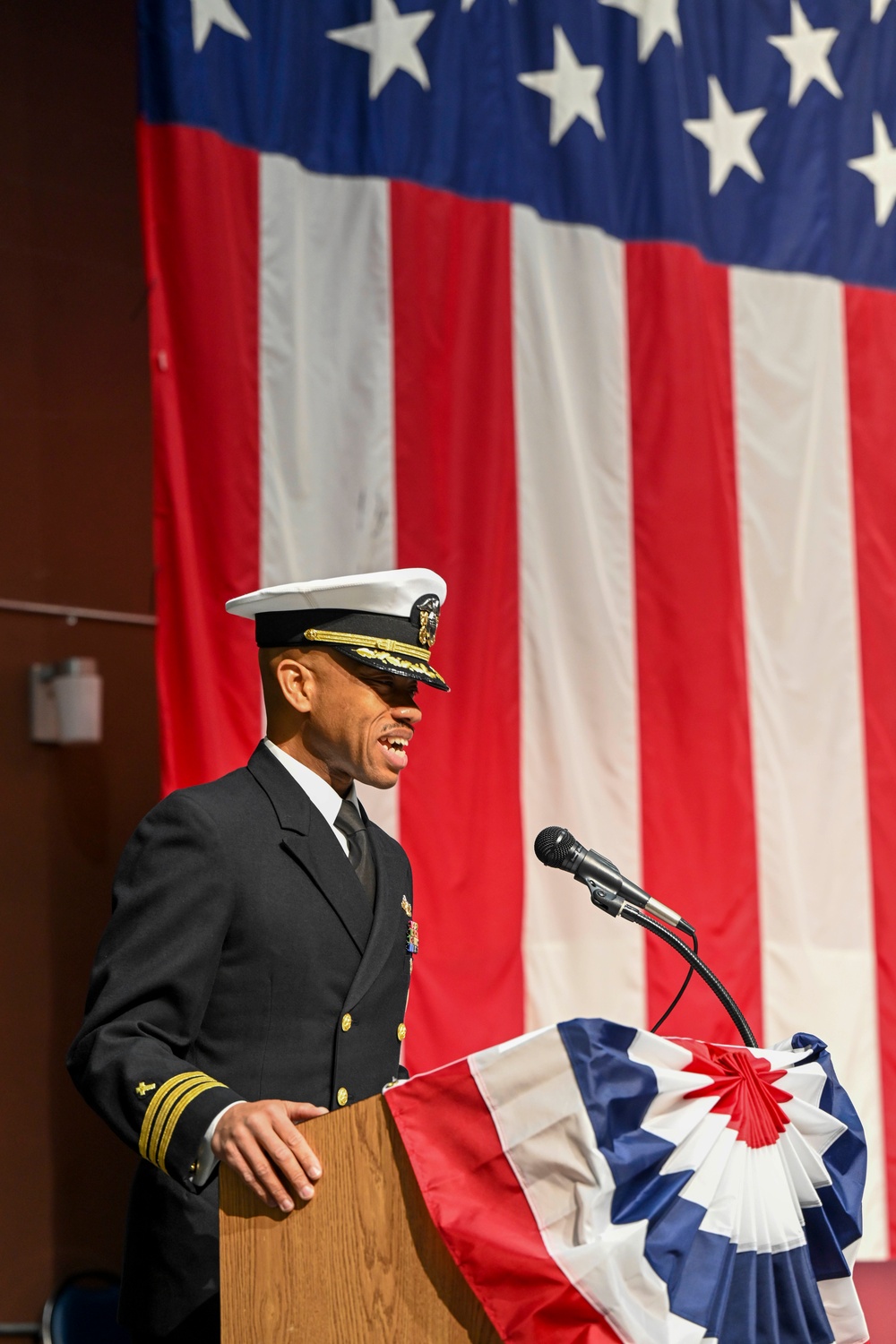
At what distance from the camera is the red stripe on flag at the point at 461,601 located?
3.19m

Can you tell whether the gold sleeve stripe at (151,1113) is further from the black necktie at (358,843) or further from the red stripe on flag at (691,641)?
the red stripe on flag at (691,641)

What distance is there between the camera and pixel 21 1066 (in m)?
3.23

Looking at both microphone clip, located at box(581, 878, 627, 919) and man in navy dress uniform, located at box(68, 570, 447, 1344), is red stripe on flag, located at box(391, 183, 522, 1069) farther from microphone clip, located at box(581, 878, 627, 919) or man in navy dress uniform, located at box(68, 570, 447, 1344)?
microphone clip, located at box(581, 878, 627, 919)

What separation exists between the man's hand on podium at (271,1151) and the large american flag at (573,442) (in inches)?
67.2

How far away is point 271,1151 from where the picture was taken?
1.22m

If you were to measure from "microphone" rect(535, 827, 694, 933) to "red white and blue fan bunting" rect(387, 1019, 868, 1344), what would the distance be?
0.85ft

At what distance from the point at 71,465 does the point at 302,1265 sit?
2.62 meters

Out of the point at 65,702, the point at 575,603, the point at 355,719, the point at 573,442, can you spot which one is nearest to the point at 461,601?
the point at 575,603

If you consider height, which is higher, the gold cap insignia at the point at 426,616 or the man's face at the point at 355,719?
the gold cap insignia at the point at 426,616

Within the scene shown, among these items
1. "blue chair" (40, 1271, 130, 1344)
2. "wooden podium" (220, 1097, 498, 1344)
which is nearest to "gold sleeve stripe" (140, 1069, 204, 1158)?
"wooden podium" (220, 1097, 498, 1344)

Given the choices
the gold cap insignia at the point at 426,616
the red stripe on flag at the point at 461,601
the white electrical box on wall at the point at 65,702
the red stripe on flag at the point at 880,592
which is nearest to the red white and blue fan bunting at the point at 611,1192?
the gold cap insignia at the point at 426,616

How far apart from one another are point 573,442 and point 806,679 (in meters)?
0.86

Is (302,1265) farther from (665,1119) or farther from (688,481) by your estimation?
(688,481)

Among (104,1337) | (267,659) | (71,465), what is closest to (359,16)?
(71,465)
